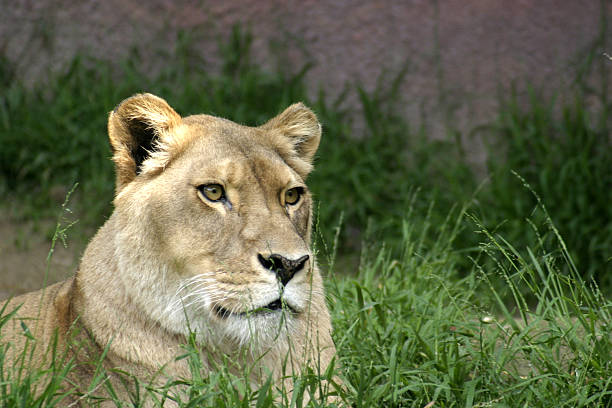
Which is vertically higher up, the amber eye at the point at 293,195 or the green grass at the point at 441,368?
the amber eye at the point at 293,195

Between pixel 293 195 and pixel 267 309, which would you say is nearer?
pixel 267 309

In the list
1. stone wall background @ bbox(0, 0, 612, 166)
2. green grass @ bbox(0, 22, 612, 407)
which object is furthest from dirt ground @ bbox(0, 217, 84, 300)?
stone wall background @ bbox(0, 0, 612, 166)

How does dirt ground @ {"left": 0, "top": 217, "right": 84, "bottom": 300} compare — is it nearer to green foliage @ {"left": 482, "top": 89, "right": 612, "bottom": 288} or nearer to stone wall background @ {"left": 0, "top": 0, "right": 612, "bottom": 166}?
stone wall background @ {"left": 0, "top": 0, "right": 612, "bottom": 166}

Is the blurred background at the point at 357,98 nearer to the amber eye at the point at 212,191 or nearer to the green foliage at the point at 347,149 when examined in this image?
the green foliage at the point at 347,149

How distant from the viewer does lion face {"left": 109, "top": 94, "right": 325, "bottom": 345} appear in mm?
2996

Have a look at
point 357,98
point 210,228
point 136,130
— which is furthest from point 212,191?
point 357,98

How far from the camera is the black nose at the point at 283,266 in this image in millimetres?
2951

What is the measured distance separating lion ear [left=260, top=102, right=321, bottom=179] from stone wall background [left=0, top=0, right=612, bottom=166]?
2.75 meters

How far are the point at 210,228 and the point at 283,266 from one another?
0.33m

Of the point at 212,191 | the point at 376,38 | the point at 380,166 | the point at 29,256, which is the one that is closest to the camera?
the point at 212,191

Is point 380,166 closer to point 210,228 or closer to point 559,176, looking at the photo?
point 559,176

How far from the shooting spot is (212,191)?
3.21 metres

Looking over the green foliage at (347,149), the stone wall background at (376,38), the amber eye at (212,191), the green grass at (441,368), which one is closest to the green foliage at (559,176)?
the green foliage at (347,149)

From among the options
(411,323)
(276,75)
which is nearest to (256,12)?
(276,75)
